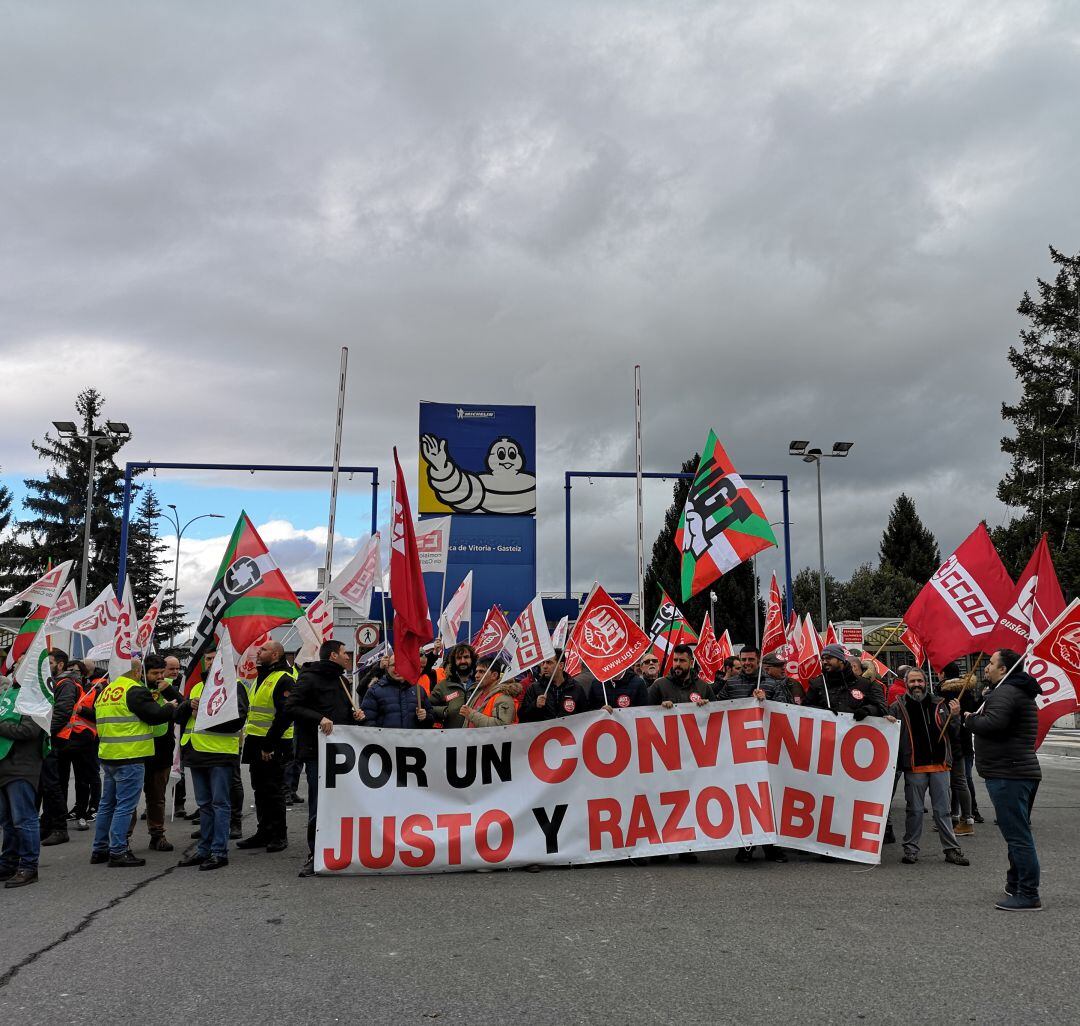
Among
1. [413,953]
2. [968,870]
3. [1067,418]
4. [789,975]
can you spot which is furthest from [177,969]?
[1067,418]

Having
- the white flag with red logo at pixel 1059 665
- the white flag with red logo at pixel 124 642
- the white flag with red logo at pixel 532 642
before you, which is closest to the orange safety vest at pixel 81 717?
the white flag with red logo at pixel 124 642

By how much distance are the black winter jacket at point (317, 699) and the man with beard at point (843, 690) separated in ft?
14.6

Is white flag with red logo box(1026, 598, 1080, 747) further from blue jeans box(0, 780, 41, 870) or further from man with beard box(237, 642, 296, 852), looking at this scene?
blue jeans box(0, 780, 41, 870)

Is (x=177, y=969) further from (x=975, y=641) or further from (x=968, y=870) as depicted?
(x=975, y=641)

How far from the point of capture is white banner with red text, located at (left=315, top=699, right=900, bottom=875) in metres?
8.37

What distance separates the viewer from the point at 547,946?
5.91 meters

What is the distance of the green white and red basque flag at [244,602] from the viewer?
33.9 ft

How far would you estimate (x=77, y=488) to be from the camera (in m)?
64.2

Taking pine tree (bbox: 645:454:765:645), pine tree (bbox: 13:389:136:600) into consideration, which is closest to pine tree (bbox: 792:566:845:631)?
pine tree (bbox: 645:454:765:645)

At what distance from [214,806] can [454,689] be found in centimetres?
276

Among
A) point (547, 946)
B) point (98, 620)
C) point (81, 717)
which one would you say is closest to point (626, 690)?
point (547, 946)

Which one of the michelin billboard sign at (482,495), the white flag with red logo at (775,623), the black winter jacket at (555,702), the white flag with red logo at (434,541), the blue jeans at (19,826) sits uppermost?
the michelin billboard sign at (482,495)

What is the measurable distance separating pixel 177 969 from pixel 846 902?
4.43 metres

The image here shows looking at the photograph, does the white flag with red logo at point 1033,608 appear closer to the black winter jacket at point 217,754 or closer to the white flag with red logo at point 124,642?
the black winter jacket at point 217,754
